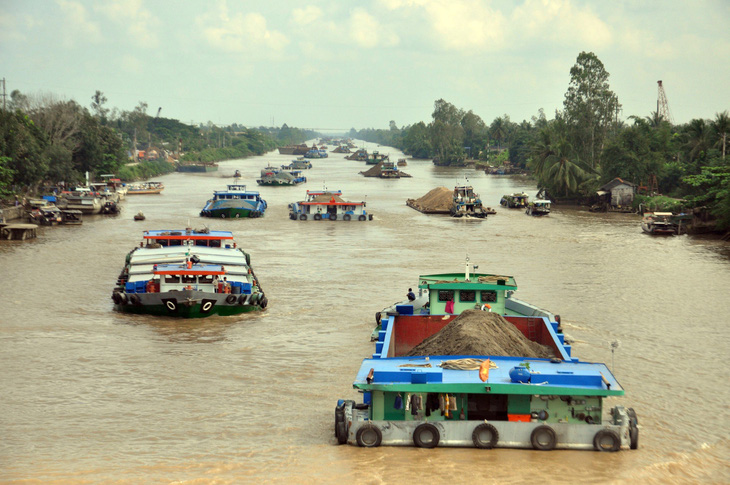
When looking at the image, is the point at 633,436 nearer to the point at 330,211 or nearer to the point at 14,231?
the point at 14,231

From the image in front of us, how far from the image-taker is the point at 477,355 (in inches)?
696

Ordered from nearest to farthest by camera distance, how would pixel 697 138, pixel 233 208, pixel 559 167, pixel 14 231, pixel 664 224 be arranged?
pixel 14 231 → pixel 664 224 → pixel 233 208 → pixel 697 138 → pixel 559 167

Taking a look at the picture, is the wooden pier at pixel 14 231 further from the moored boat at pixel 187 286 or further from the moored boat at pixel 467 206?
the moored boat at pixel 467 206

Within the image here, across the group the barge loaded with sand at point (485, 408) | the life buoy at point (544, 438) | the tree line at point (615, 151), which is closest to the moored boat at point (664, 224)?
the tree line at point (615, 151)

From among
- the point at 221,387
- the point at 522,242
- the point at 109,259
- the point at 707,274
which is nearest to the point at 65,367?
the point at 221,387

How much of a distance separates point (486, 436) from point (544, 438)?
1.09 meters

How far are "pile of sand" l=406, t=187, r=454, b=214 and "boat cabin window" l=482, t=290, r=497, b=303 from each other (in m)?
49.7

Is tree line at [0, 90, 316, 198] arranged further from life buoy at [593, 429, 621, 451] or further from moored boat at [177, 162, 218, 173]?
life buoy at [593, 429, 621, 451]

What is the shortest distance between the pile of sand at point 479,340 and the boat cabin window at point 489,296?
109 inches

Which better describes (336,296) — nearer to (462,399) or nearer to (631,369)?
(631,369)

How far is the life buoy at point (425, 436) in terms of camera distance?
15586 millimetres

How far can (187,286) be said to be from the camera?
28953 millimetres

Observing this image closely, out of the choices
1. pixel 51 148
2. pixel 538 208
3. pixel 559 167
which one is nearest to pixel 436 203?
pixel 538 208

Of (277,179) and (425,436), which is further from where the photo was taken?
(277,179)
